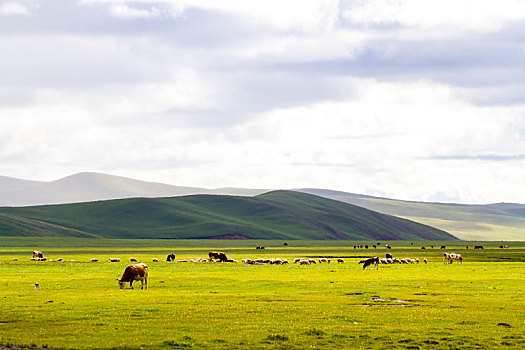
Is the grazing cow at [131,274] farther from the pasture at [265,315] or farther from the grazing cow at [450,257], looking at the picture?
the grazing cow at [450,257]

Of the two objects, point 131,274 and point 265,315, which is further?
point 131,274

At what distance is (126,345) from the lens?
83.0ft

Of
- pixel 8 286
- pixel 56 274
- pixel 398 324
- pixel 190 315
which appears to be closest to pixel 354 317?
pixel 398 324

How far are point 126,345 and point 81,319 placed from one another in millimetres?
7244

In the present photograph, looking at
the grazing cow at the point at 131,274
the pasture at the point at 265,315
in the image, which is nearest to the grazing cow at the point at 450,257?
the pasture at the point at 265,315

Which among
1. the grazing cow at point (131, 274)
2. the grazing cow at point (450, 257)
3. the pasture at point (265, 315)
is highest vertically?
the grazing cow at point (450, 257)

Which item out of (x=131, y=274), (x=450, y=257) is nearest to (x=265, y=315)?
(x=131, y=274)

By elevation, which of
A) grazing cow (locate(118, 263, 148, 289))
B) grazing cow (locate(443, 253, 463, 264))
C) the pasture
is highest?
grazing cow (locate(443, 253, 463, 264))

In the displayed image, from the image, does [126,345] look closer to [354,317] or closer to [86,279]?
[354,317]

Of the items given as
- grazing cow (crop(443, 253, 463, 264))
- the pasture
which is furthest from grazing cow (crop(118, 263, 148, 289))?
grazing cow (crop(443, 253, 463, 264))

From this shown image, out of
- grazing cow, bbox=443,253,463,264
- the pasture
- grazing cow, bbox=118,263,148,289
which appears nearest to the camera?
the pasture

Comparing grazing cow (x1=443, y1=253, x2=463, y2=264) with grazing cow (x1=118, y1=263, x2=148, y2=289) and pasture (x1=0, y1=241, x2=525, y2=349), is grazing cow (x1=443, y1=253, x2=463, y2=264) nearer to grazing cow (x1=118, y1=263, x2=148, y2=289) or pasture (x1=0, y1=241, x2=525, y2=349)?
pasture (x1=0, y1=241, x2=525, y2=349)

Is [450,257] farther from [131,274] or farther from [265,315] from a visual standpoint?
[265,315]

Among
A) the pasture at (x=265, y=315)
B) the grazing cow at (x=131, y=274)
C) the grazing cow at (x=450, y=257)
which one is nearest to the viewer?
the pasture at (x=265, y=315)
